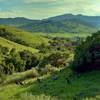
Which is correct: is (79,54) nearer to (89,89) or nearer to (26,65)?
(89,89)

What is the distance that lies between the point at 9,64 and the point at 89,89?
110 meters

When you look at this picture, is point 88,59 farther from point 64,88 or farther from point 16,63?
point 16,63

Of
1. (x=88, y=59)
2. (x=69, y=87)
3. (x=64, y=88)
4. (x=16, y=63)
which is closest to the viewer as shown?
(x=64, y=88)

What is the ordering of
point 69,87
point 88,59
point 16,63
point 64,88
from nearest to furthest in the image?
point 64,88, point 69,87, point 88,59, point 16,63

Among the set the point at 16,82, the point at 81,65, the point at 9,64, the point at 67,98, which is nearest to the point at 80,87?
the point at 67,98

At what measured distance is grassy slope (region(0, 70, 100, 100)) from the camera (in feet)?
171

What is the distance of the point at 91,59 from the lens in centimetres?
6869

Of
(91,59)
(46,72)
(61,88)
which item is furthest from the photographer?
(46,72)

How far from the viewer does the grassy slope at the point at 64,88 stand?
2046 inches

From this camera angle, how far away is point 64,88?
57.8m

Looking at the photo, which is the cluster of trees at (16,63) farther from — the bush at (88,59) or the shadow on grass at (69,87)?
the shadow on grass at (69,87)

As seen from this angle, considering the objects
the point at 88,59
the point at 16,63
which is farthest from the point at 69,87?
the point at 16,63

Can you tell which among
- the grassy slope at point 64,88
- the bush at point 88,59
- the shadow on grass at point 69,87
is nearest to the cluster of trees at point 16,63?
the bush at point 88,59

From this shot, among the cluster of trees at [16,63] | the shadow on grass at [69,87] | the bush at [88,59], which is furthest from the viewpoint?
the cluster of trees at [16,63]
